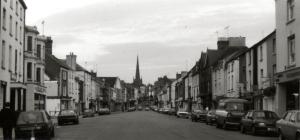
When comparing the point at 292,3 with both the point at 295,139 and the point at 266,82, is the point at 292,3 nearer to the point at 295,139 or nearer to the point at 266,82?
the point at 266,82

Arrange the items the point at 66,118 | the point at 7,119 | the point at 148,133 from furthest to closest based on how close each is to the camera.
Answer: the point at 66,118
the point at 148,133
the point at 7,119

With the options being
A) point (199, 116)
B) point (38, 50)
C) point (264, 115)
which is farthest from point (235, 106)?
point (38, 50)

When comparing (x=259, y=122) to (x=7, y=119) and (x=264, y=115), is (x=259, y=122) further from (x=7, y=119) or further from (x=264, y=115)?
(x=7, y=119)

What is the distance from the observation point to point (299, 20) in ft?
114

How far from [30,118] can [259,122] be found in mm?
12960

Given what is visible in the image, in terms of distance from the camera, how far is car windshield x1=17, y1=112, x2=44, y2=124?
2336cm

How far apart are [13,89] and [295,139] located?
1228 inches

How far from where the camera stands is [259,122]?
29438mm

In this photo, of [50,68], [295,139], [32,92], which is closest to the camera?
[295,139]

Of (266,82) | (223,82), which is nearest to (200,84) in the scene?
(223,82)

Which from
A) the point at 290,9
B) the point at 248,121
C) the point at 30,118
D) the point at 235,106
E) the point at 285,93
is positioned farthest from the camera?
the point at 235,106

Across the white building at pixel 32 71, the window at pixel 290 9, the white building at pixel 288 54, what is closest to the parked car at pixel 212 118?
the white building at pixel 288 54

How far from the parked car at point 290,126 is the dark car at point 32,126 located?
1040cm

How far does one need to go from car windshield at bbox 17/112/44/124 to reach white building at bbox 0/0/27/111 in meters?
13.6
